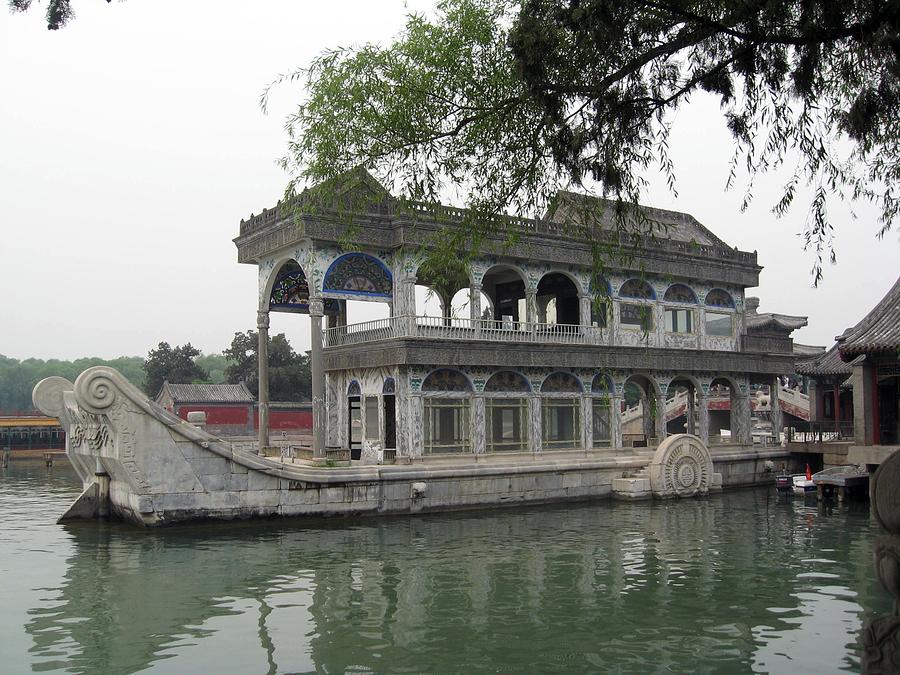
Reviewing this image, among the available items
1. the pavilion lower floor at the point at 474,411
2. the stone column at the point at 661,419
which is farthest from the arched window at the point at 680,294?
the stone column at the point at 661,419

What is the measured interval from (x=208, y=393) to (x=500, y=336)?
20.0m

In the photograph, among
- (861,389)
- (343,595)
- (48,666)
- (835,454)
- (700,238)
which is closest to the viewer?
(48,666)

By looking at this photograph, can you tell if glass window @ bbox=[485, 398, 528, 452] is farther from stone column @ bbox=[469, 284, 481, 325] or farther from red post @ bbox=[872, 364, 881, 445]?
red post @ bbox=[872, 364, 881, 445]

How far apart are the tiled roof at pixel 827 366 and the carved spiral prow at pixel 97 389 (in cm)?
2062

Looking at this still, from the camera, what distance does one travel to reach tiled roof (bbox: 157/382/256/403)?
3700 centimetres

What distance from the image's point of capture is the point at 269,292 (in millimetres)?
21234

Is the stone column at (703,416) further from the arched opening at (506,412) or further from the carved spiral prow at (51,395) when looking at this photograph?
the carved spiral prow at (51,395)

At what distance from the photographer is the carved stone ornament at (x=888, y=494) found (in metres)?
4.19

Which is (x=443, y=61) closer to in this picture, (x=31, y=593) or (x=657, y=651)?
(x=657, y=651)

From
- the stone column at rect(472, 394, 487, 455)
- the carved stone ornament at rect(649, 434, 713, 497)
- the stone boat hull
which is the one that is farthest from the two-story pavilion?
the carved stone ornament at rect(649, 434, 713, 497)

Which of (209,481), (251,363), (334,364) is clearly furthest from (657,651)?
(251,363)

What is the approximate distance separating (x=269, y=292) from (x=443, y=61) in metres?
13.6

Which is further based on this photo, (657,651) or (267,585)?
(267,585)

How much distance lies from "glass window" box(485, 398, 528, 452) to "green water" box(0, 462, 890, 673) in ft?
12.4
